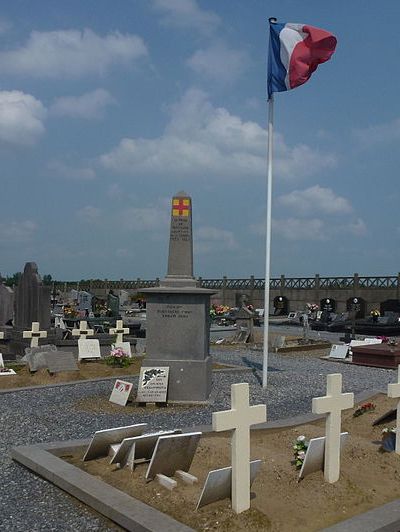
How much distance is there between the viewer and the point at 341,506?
475 cm

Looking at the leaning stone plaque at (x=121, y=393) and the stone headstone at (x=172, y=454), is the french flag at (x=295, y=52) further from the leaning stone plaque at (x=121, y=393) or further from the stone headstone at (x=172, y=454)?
the stone headstone at (x=172, y=454)

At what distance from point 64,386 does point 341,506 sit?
749 cm

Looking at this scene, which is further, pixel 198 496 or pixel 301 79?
pixel 301 79

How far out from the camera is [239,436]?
14.9ft

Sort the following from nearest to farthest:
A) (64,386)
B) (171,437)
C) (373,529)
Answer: (373,529)
(171,437)
(64,386)

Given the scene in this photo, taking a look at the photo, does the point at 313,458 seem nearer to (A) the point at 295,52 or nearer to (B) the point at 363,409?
(B) the point at 363,409

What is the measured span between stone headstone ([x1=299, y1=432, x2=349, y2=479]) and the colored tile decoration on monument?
20.0ft

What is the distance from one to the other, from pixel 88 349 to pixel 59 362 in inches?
103

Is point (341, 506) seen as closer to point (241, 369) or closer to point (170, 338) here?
point (170, 338)

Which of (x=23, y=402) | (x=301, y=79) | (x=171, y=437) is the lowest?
(x=23, y=402)

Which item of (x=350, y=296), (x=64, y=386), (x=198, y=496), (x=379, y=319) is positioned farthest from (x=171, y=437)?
(x=350, y=296)

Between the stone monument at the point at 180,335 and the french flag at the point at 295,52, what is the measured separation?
4600mm

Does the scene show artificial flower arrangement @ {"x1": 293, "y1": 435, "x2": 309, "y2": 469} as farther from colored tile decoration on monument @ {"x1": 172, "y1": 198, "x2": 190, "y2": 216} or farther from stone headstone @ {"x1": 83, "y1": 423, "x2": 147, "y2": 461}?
colored tile decoration on monument @ {"x1": 172, "y1": 198, "x2": 190, "y2": 216}

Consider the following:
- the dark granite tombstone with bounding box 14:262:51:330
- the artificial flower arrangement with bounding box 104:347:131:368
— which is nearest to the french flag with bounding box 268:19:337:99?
the artificial flower arrangement with bounding box 104:347:131:368
